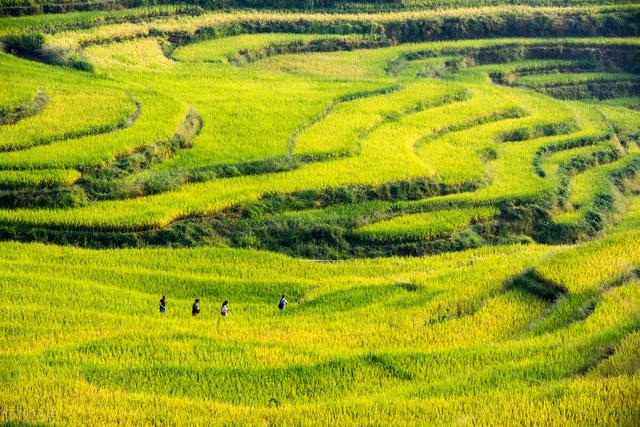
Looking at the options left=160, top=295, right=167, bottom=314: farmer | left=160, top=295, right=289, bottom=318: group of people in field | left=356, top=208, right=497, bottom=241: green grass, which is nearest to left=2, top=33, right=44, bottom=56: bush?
left=356, top=208, right=497, bottom=241: green grass

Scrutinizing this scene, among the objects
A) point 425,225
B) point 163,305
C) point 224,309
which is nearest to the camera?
point 224,309

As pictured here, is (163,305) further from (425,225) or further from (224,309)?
(425,225)

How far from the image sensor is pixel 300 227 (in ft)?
73.0

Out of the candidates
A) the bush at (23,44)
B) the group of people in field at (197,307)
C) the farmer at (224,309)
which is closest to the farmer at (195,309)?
the group of people in field at (197,307)

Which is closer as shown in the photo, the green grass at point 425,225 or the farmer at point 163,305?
the farmer at point 163,305

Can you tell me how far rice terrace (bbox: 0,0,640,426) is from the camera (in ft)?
46.2

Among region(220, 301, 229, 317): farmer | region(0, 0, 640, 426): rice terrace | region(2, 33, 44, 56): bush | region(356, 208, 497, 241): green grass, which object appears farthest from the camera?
region(2, 33, 44, 56): bush

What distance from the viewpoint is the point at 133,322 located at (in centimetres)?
1681

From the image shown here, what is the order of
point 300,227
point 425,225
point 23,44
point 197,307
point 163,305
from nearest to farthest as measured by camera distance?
point 197,307 → point 163,305 → point 300,227 → point 425,225 → point 23,44

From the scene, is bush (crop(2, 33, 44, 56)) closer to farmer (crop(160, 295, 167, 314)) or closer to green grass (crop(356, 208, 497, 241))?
green grass (crop(356, 208, 497, 241))

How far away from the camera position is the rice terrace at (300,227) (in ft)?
46.2

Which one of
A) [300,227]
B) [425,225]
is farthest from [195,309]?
[425,225]

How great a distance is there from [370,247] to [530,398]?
928 cm

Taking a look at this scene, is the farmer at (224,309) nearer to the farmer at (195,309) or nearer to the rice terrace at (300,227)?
the rice terrace at (300,227)
